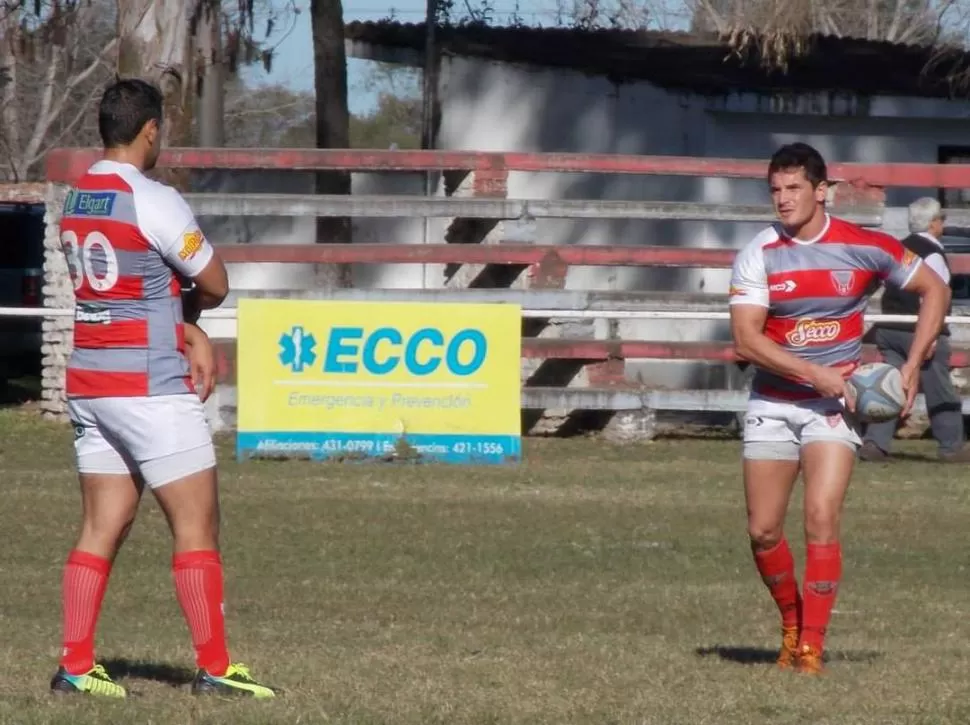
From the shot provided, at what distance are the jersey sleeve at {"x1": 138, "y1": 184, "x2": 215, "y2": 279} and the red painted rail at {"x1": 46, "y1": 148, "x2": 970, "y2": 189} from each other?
1272cm

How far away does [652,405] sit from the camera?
57.9 feet

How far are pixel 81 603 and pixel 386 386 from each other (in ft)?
29.6

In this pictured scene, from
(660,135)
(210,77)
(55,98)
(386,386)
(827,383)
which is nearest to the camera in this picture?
(827,383)

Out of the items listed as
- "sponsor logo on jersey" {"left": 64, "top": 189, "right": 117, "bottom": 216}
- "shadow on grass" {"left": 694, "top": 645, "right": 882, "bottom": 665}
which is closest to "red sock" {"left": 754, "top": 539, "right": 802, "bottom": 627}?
"shadow on grass" {"left": 694, "top": 645, "right": 882, "bottom": 665}

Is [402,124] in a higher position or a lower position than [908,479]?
higher

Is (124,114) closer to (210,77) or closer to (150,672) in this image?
(150,672)

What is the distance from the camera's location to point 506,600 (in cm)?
906

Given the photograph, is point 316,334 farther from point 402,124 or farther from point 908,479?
point 402,124

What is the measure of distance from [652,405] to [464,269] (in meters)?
3.54

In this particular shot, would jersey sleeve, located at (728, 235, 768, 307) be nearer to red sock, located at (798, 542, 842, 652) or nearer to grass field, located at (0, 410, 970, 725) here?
red sock, located at (798, 542, 842, 652)

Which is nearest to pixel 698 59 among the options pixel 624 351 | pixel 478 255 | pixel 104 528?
pixel 478 255

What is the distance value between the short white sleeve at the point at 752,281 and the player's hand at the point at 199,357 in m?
1.99

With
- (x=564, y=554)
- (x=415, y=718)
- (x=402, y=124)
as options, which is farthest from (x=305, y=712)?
(x=402, y=124)

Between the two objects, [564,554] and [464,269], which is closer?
[564,554]
